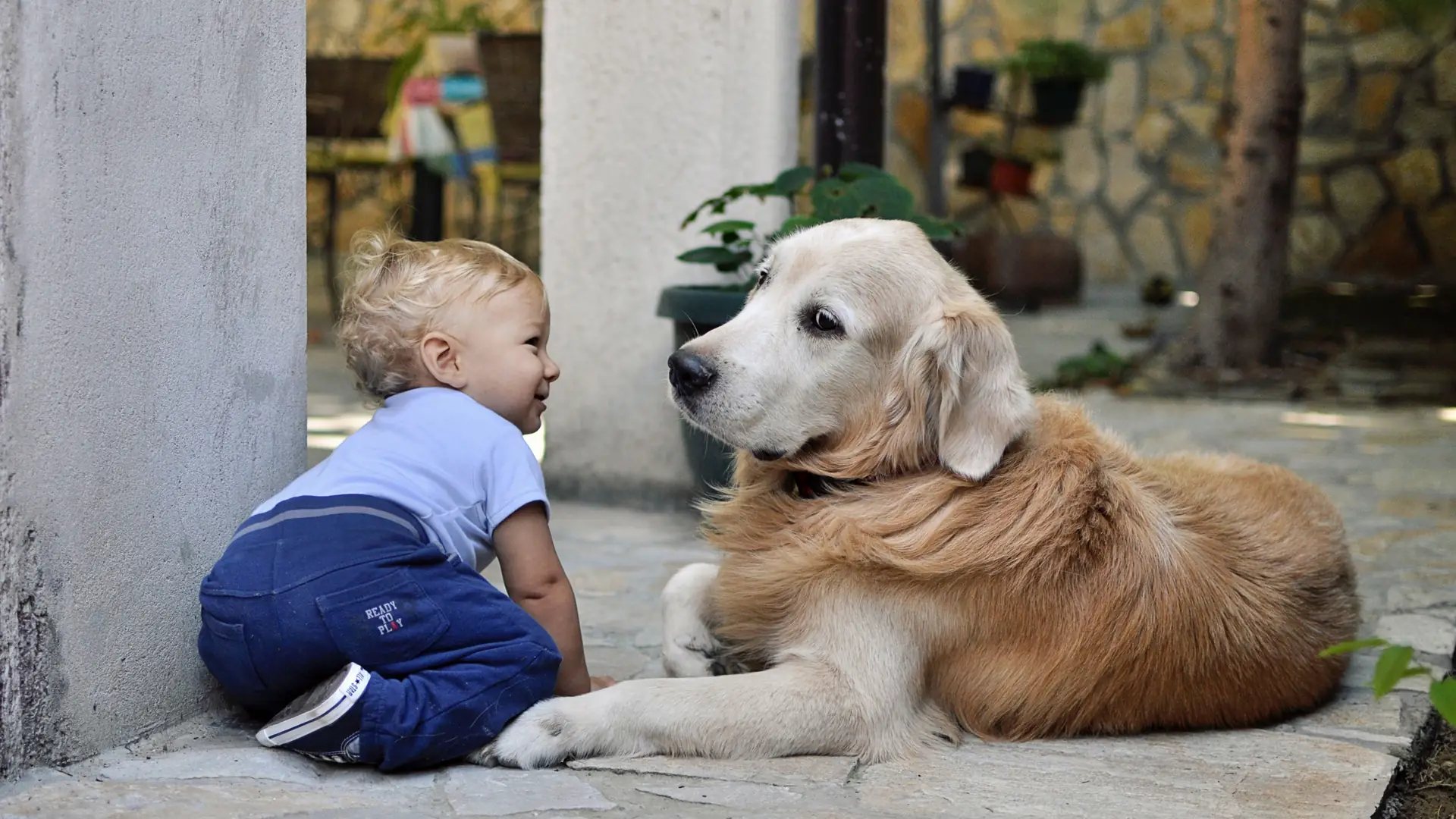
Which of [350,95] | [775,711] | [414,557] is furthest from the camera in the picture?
[350,95]

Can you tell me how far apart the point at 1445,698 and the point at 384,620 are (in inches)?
61.8

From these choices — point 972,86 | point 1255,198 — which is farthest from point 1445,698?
point 972,86

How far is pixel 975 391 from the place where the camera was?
2598 millimetres

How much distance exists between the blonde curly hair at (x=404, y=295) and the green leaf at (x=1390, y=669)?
1613 millimetres

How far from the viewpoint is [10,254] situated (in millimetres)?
2037

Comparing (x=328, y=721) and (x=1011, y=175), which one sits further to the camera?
(x=1011, y=175)

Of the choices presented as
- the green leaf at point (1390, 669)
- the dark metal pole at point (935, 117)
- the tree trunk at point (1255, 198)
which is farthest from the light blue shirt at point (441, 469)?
the dark metal pole at point (935, 117)

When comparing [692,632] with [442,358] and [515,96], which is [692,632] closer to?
[442,358]

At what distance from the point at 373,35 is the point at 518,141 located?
204 inches

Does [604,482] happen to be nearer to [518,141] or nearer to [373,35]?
[518,141]

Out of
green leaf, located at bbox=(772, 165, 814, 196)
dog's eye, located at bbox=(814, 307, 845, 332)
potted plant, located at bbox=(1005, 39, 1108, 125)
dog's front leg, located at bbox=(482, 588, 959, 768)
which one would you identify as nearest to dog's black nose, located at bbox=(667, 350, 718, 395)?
dog's eye, located at bbox=(814, 307, 845, 332)

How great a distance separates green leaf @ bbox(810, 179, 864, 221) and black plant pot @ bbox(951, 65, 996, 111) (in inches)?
259

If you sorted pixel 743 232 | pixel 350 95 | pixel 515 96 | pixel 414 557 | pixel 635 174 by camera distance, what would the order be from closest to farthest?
1. pixel 414 557
2. pixel 743 232
3. pixel 635 174
4. pixel 515 96
5. pixel 350 95

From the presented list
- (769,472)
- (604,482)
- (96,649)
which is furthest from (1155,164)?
(96,649)
